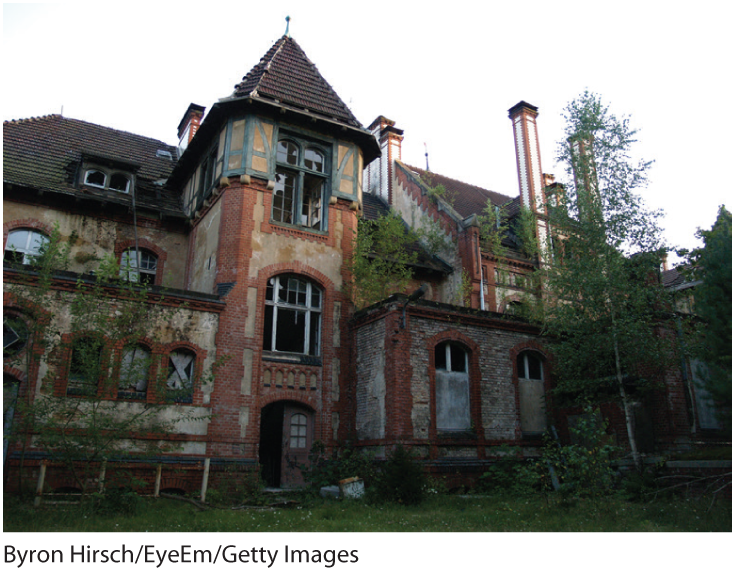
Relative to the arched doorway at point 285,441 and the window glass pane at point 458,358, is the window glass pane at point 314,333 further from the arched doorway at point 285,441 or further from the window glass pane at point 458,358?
the window glass pane at point 458,358

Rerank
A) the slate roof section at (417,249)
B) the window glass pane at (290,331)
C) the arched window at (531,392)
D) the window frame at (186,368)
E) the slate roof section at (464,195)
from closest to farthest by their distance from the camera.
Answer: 1. the window frame at (186,368)
2. the window glass pane at (290,331)
3. the arched window at (531,392)
4. the slate roof section at (417,249)
5. the slate roof section at (464,195)

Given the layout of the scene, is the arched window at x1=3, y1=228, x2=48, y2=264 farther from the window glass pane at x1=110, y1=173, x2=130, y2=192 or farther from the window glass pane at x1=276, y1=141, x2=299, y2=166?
the window glass pane at x1=276, y1=141, x2=299, y2=166

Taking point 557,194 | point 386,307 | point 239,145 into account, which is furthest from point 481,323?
point 239,145

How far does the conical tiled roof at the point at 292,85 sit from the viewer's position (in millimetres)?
17547

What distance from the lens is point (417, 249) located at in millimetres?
22875

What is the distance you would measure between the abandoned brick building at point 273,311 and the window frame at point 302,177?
2.4 inches

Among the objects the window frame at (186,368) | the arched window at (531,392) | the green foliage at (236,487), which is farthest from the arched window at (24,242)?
the arched window at (531,392)

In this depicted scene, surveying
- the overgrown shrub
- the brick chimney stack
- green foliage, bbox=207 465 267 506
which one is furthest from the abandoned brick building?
the brick chimney stack

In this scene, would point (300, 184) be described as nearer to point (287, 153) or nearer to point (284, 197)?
point (284, 197)

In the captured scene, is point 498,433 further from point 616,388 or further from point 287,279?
point 287,279

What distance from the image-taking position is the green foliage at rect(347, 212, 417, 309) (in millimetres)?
17078

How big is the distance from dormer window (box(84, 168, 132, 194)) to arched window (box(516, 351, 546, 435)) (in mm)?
13421

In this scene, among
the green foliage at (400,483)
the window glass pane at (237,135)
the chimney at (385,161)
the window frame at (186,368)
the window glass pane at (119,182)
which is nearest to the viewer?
the green foliage at (400,483)

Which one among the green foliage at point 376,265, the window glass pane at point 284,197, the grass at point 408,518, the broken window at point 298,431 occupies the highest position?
the window glass pane at point 284,197
